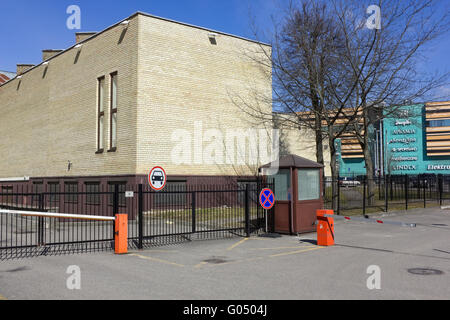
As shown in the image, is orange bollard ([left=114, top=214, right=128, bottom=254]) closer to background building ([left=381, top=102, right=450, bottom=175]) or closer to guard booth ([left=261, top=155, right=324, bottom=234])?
guard booth ([left=261, top=155, right=324, bottom=234])

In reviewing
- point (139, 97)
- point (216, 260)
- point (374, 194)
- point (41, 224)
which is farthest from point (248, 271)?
point (374, 194)

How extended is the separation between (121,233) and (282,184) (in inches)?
236

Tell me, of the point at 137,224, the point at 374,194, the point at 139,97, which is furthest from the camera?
the point at 374,194

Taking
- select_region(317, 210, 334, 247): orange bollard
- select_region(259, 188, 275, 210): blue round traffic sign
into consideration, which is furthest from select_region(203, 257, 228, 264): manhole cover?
select_region(259, 188, 275, 210): blue round traffic sign

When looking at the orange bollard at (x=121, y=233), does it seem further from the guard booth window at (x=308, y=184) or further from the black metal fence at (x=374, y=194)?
the black metal fence at (x=374, y=194)

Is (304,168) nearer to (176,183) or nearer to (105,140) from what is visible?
(176,183)

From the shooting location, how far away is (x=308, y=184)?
1456 cm

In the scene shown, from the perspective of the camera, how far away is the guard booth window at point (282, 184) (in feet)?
46.6

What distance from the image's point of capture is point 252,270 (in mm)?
8750

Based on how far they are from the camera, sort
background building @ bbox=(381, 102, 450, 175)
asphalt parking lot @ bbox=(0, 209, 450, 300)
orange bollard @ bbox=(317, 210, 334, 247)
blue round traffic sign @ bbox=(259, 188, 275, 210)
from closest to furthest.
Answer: asphalt parking lot @ bbox=(0, 209, 450, 300), orange bollard @ bbox=(317, 210, 334, 247), blue round traffic sign @ bbox=(259, 188, 275, 210), background building @ bbox=(381, 102, 450, 175)

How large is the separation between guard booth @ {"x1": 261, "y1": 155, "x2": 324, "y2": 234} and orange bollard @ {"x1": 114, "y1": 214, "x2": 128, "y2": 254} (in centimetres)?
569

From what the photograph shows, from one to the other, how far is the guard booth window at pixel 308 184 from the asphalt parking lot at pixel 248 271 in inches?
69.3

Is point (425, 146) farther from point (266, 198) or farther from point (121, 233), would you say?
point (121, 233)

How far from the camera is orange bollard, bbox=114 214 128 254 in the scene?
10.9 metres
